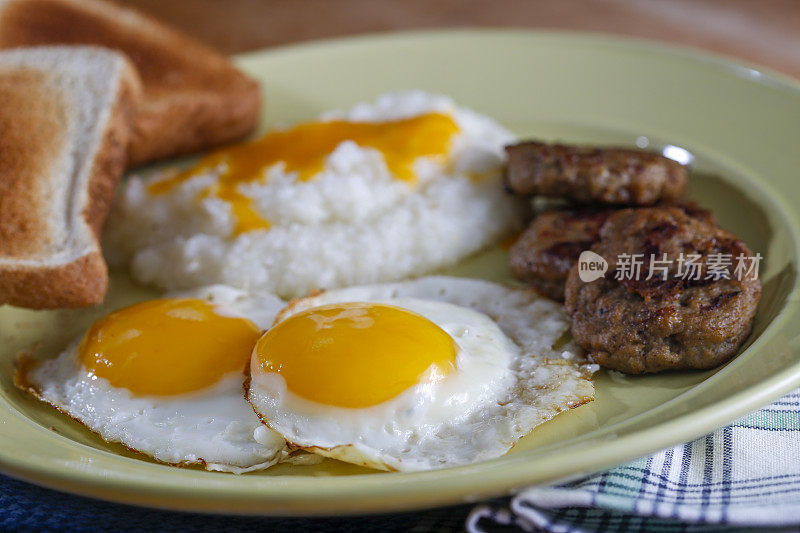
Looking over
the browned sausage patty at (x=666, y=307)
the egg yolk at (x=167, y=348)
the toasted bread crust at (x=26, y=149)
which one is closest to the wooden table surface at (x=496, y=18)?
the toasted bread crust at (x=26, y=149)

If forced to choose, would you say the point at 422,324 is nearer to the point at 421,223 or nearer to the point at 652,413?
the point at 652,413

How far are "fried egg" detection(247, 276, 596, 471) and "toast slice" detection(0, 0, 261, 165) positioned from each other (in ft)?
6.75

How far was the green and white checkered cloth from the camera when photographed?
86.1 inches

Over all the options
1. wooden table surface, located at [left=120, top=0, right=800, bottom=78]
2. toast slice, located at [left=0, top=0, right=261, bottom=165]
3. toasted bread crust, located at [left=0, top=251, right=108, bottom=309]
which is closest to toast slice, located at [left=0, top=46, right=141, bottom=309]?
toasted bread crust, located at [left=0, top=251, right=108, bottom=309]

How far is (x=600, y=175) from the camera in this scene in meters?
3.42

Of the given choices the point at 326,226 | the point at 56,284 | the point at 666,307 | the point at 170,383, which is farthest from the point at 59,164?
the point at 666,307

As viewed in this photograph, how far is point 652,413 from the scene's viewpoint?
2480 millimetres

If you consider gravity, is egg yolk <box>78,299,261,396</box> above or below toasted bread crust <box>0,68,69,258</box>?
below

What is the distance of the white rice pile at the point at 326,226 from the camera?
11.9ft

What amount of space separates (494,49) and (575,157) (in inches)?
82.0

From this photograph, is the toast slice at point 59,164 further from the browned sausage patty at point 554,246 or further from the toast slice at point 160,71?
the browned sausage patty at point 554,246

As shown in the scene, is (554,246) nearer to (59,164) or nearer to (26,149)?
(59,164)

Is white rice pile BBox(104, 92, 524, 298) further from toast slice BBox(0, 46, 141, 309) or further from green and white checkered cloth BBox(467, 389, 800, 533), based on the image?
green and white checkered cloth BBox(467, 389, 800, 533)

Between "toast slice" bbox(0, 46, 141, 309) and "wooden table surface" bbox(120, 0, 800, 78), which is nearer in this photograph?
"toast slice" bbox(0, 46, 141, 309)
